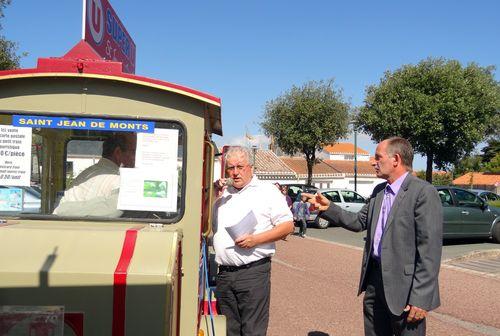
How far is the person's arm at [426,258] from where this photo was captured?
11.0ft

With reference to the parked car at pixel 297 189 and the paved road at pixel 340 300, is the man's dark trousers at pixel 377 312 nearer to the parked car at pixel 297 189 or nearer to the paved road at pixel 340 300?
the paved road at pixel 340 300

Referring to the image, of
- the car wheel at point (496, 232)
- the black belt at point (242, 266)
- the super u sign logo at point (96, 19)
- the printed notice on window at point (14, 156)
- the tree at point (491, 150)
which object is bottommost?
the car wheel at point (496, 232)

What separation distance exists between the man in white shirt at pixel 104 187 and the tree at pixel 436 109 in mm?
23675

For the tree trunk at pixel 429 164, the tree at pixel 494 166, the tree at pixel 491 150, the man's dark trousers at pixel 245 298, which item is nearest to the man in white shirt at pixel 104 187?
the man's dark trousers at pixel 245 298

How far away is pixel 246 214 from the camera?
12.5ft

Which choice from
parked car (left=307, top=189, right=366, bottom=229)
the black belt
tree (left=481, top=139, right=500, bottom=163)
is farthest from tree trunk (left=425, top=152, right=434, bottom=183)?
tree (left=481, top=139, right=500, bottom=163)

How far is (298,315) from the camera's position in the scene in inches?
273

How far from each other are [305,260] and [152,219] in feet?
28.9

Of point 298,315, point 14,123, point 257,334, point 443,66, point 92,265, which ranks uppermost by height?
point 443,66

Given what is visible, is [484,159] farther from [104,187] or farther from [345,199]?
[104,187]

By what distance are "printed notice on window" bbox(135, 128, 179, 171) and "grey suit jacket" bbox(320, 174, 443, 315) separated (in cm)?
157

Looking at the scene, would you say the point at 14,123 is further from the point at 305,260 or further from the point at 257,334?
the point at 305,260

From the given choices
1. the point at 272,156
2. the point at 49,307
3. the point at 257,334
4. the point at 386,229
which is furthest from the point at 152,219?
the point at 272,156

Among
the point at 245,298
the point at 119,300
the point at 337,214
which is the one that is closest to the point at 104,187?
the point at 119,300
